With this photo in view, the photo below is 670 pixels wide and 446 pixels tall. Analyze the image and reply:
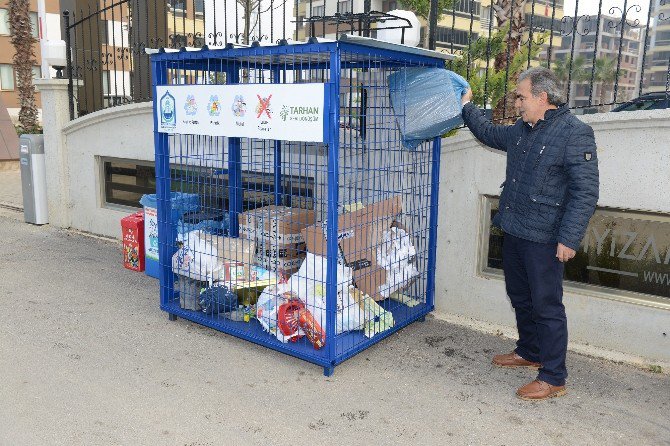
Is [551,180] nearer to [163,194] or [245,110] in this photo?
[245,110]

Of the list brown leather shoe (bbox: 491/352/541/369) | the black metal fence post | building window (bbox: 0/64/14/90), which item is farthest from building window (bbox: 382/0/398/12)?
brown leather shoe (bbox: 491/352/541/369)

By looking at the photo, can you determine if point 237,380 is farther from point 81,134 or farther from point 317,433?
point 81,134

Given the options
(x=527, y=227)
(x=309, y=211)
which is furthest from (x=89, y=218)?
(x=527, y=227)

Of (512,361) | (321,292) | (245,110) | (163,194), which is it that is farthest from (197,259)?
(512,361)

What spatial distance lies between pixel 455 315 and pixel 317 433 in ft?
6.77

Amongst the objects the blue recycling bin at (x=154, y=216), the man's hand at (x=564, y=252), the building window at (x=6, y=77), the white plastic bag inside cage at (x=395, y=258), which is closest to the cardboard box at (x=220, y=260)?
the blue recycling bin at (x=154, y=216)

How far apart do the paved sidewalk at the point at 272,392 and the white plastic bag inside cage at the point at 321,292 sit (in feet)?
1.00

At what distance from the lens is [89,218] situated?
7.58m

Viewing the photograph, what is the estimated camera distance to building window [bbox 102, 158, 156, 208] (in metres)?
6.95

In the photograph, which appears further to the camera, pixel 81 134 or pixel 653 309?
pixel 81 134

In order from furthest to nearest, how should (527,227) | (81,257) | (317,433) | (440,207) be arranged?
(81,257) < (440,207) < (527,227) < (317,433)

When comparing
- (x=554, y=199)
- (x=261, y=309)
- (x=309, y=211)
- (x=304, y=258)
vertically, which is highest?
(x=554, y=199)

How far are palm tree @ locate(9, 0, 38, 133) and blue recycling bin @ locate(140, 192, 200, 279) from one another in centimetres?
1337

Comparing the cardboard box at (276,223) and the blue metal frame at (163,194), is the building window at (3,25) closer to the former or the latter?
the blue metal frame at (163,194)
